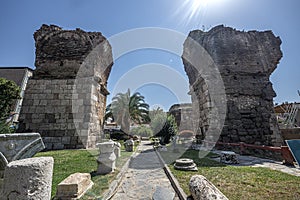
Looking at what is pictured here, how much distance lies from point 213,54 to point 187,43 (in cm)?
336

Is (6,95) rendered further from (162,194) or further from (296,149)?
(296,149)

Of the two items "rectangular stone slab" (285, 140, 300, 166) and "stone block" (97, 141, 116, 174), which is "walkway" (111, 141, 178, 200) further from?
"rectangular stone slab" (285, 140, 300, 166)

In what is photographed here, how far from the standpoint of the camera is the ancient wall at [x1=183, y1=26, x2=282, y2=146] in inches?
352

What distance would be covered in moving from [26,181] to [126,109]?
1866 cm

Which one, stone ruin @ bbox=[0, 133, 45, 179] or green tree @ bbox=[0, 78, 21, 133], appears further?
green tree @ bbox=[0, 78, 21, 133]

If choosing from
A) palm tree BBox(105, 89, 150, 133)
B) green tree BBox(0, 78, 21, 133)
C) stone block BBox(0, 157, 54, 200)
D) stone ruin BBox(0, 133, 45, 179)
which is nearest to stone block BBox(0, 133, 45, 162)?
stone ruin BBox(0, 133, 45, 179)

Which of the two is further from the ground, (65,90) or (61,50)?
(61,50)

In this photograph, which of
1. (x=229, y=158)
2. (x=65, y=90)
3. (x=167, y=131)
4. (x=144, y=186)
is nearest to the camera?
(x=144, y=186)

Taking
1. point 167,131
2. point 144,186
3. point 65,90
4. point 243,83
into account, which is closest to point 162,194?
point 144,186

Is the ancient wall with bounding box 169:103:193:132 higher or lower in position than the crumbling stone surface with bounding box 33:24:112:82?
lower

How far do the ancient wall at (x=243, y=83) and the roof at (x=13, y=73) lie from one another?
3195 cm

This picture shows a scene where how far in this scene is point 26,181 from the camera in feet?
6.43

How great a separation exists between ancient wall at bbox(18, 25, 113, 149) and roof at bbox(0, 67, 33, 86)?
24.2 m

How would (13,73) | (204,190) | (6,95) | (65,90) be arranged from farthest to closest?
(13,73), (6,95), (65,90), (204,190)
